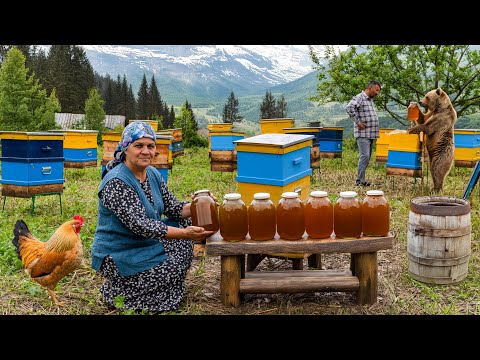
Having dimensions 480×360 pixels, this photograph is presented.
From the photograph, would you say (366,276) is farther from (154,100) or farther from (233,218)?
(154,100)

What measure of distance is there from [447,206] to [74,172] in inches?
356

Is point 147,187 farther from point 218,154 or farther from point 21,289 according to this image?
point 218,154

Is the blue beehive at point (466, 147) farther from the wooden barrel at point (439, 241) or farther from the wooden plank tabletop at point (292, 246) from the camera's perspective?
the wooden plank tabletop at point (292, 246)

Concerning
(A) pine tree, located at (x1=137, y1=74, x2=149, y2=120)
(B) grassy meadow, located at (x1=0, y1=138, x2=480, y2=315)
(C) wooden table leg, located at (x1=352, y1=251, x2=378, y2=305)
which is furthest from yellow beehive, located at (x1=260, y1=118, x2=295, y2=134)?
(A) pine tree, located at (x1=137, y1=74, x2=149, y2=120)

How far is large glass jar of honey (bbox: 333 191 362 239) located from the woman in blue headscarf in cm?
97

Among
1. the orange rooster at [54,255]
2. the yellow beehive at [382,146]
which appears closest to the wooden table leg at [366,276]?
the orange rooster at [54,255]

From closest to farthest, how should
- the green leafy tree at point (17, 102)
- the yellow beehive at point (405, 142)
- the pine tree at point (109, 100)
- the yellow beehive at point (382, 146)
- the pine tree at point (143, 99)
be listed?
the yellow beehive at point (405, 142)
the yellow beehive at point (382, 146)
the green leafy tree at point (17, 102)
the pine tree at point (143, 99)
the pine tree at point (109, 100)

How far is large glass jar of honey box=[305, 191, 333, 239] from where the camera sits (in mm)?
3527

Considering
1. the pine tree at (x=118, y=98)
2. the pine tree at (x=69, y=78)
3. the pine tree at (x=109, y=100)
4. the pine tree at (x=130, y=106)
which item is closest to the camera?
the pine tree at (x=130, y=106)

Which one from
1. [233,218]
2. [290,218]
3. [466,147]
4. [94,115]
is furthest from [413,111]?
[94,115]

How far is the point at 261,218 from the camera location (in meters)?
3.52

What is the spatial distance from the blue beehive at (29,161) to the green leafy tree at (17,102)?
16281 mm

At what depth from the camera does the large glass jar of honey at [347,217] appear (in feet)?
11.6

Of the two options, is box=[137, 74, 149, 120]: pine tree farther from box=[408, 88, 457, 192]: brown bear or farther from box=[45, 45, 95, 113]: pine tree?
box=[408, 88, 457, 192]: brown bear
